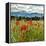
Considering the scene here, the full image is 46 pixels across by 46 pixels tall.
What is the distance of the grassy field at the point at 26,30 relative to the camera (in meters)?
1.92

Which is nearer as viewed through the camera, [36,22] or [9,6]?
[9,6]

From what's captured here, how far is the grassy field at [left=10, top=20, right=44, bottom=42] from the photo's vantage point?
1.92 m

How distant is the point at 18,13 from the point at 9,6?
148 mm

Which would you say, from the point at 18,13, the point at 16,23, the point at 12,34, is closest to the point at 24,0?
the point at 18,13

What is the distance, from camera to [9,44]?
192cm

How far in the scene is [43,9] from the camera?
2.08 meters

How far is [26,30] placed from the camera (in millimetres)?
1981

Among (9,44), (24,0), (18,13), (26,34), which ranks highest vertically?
(24,0)

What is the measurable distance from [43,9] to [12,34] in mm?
548

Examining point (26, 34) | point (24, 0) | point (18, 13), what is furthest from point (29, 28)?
point (24, 0)

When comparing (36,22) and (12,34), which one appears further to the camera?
(36,22)

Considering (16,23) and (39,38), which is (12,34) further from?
(39,38)
